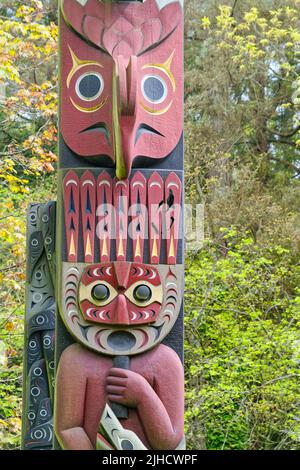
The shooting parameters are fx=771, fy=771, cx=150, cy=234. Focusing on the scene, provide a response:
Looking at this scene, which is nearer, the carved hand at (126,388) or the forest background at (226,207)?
the carved hand at (126,388)

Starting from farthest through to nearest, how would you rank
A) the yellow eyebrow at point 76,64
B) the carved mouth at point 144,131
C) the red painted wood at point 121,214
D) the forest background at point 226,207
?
the forest background at point 226,207
the yellow eyebrow at point 76,64
the carved mouth at point 144,131
the red painted wood at point 121,214

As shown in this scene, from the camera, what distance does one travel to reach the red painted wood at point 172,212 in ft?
15.4

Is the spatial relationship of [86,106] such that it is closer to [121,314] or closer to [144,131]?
[144,131]

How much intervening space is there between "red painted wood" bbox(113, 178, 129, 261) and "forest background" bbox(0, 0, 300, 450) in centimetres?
402

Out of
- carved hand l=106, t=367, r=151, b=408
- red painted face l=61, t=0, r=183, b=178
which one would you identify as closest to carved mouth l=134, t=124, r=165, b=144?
red painted face l=61, t=0, r=183, b=178

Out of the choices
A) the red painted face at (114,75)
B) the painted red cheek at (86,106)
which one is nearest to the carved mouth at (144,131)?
the red painted face at (114,75)

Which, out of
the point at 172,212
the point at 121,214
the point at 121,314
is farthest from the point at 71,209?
the point at 121,314

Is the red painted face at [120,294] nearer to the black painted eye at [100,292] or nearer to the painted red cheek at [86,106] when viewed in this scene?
the black painted eye at [100,292]

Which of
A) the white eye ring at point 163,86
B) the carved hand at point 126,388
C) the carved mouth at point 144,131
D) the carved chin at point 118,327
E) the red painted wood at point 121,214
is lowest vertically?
the carved hand at point 126,388

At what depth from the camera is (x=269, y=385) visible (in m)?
9.99

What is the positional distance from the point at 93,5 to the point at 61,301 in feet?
6.19

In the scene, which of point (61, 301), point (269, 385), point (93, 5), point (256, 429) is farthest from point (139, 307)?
point (256, 429)

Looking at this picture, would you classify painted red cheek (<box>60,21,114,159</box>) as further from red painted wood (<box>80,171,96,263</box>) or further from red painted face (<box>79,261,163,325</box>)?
red painted face (<box>79,261,163,325</box>)

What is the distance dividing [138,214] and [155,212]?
113mm
